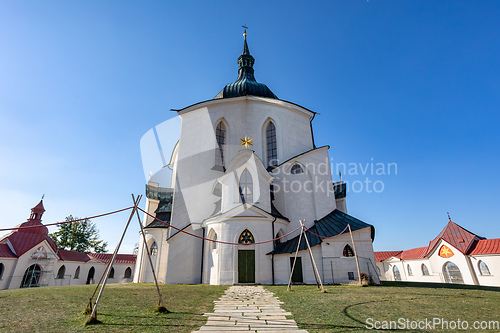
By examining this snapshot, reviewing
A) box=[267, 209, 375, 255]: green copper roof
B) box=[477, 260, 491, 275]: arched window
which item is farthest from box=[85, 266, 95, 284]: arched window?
box=[477, 260, 491, 275]: arched window

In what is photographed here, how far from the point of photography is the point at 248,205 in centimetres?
1797

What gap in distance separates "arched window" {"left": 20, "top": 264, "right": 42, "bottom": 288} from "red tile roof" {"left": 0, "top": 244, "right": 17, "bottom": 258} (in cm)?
241

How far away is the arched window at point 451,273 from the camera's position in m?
27.9

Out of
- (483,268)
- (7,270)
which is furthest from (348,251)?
(7,270)

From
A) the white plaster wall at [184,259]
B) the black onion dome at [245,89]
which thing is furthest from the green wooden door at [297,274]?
the black onion dome at [245,89]

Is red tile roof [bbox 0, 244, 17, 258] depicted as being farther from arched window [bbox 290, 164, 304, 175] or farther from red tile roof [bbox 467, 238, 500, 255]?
red tile roof [bbox 467, 238, 500, 255]

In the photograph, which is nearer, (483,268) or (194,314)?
(194,314)

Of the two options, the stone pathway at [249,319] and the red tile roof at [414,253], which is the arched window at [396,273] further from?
the stone pathway at [249,319]

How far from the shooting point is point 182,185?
2230 cm

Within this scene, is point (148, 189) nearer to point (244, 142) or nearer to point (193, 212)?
point (193, 212)

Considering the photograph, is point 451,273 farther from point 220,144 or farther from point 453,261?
point 220,144

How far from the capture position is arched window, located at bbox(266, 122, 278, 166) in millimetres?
24856

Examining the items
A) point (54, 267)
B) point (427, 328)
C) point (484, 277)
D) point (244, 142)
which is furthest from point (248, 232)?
point (54, 267)

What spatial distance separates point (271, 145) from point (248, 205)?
9.49 metres
